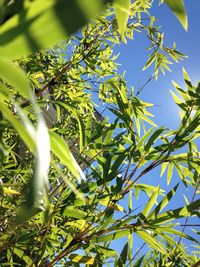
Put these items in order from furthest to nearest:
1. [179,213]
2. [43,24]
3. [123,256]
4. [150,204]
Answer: [123,256] → [150,204] → [179,213] → [43,24]

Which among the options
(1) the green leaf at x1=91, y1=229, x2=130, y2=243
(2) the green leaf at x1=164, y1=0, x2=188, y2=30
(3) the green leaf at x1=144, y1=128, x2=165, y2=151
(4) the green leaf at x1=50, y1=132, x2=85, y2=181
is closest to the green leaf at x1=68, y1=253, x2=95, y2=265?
(1) the green leaf at x1=91, y1=229, x2=130, y2=243

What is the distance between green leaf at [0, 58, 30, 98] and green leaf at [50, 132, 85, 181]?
0.19 metres

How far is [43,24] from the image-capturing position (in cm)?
36

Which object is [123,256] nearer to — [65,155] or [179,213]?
[179,213]

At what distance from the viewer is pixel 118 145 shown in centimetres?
159

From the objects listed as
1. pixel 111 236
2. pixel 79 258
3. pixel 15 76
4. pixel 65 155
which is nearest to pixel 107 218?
pixel 111 236

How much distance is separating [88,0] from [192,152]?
→ 1315mm

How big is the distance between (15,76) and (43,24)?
2.1 inches

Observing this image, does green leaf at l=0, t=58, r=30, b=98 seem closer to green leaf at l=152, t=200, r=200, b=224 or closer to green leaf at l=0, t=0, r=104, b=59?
green leaf at l=0, t=0, r=104, b=59

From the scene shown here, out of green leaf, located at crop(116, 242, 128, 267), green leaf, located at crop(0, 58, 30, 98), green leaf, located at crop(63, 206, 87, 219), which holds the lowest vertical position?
green leaf, located at crop(116, 242, 128, 267)

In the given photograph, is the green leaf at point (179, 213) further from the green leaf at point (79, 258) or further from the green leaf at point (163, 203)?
the green leaf at point (79, 258)

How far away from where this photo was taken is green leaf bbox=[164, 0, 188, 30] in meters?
0.52

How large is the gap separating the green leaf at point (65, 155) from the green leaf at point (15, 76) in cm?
19

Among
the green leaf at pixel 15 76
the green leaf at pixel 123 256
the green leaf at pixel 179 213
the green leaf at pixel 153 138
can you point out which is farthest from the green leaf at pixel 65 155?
the green leaf at pixel 123 256
